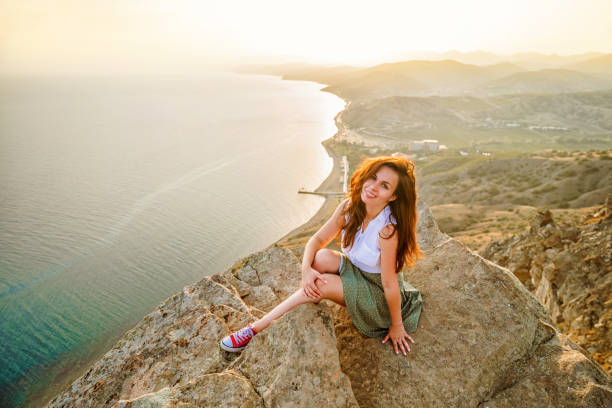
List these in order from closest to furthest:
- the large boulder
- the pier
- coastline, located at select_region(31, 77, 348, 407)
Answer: the large boulder < coastline, located at select_region(31, 77, 348, 407) < the pier

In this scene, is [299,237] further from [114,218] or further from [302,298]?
[302,298]

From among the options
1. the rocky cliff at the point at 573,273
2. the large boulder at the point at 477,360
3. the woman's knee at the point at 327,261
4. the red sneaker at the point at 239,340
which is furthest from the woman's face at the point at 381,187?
A: the rocky cliff at the point at 573,273

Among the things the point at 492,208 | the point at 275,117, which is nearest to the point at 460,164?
the point at 492,208

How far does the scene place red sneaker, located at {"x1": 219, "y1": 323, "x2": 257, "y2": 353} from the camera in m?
4.13

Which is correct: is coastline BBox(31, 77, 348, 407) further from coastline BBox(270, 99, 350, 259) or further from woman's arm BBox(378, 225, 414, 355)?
woman's arm BBox(378, 225, 414, 355)

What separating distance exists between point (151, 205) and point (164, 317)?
3689cm

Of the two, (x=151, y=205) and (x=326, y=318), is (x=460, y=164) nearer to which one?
(x=151, y=205)

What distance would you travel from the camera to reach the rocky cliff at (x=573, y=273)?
638cm

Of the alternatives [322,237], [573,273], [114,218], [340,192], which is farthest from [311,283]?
[340,192]

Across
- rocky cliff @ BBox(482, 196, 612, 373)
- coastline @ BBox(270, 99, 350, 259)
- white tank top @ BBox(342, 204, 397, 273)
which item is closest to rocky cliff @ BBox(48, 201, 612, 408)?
white tank top @ BBox(342, 204, 397, 273)

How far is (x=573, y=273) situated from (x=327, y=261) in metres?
7.28

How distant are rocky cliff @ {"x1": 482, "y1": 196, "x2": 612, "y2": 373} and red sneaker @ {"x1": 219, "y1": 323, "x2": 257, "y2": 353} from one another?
226 inches

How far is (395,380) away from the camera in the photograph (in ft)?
12.5

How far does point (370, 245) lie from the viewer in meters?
4.11
